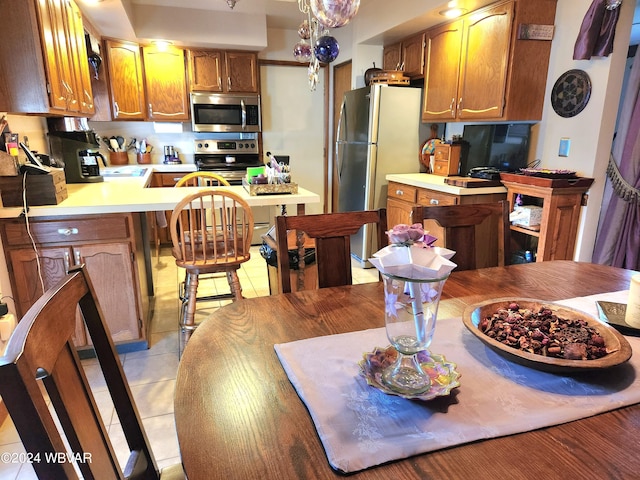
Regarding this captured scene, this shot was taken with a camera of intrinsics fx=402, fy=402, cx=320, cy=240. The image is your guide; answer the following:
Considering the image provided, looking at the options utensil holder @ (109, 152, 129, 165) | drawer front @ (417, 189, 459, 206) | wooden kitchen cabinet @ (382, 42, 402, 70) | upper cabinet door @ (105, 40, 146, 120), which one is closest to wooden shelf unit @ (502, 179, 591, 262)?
drawer front @ (417, 189, 459, 206)

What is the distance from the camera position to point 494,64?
2852 millimetres

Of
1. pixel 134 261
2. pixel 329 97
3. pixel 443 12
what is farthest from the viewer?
pixel 329 97

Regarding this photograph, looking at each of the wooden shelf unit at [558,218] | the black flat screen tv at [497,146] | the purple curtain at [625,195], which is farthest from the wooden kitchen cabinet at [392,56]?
the wooden shelf unit at [558,218]

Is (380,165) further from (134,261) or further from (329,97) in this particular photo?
(134,261)

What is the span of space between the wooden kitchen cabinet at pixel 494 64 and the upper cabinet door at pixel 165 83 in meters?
2.76

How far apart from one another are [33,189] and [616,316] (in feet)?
8.26

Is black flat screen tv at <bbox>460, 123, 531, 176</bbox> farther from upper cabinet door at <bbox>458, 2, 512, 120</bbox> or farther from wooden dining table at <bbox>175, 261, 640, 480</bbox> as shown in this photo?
wooden dining table at <bbox>175, 261, 640, 480</bbox>

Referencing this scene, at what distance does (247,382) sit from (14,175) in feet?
6.10

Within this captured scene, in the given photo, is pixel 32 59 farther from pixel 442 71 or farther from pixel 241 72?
pixel 241 72

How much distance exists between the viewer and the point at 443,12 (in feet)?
10.2

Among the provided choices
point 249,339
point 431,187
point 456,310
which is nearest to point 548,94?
point 431,187

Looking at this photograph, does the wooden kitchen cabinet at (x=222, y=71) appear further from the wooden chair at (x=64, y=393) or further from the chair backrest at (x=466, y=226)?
the wooden chair at (x=64, y=393)

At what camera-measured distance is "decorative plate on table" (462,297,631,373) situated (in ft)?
→ 2.81

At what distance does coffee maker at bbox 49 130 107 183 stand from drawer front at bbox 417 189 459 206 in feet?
8.39
